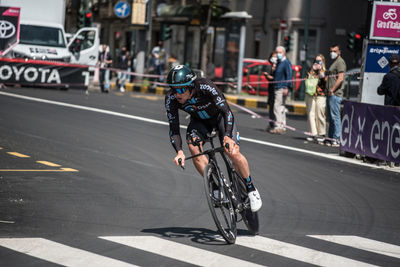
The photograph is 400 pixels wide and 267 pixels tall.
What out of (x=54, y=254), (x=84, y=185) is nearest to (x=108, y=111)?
(x=84, y=185)

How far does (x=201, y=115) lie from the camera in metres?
8.02

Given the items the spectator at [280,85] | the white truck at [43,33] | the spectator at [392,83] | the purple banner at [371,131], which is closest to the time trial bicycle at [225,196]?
the purple banner at [371,131]

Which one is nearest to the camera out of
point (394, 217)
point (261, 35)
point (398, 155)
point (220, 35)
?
point (394, 217)

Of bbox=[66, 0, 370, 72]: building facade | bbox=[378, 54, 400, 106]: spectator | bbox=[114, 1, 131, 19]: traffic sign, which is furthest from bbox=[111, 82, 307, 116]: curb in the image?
bbox=[378, 54, 400, 106]: spectator

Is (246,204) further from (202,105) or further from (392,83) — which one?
(392,83)

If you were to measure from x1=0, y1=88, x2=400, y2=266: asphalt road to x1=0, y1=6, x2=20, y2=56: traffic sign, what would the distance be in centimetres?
1249

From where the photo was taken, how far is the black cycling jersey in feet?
25.7

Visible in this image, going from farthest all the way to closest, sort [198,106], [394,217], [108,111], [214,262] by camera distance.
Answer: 1. [108,111]
2. [394,217]
3. [198,106]
4. [214,262]

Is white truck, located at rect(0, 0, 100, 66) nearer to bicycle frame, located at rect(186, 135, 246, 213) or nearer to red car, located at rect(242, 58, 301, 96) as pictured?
red car, located at rect(242, 58, 301, 96)

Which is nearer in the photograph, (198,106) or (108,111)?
(198,106)

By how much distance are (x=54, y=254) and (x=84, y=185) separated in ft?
12.6

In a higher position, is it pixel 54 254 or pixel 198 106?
pixel 198 106

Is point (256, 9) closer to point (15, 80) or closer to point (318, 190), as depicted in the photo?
point (15, 80)

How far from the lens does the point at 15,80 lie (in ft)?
92.3
